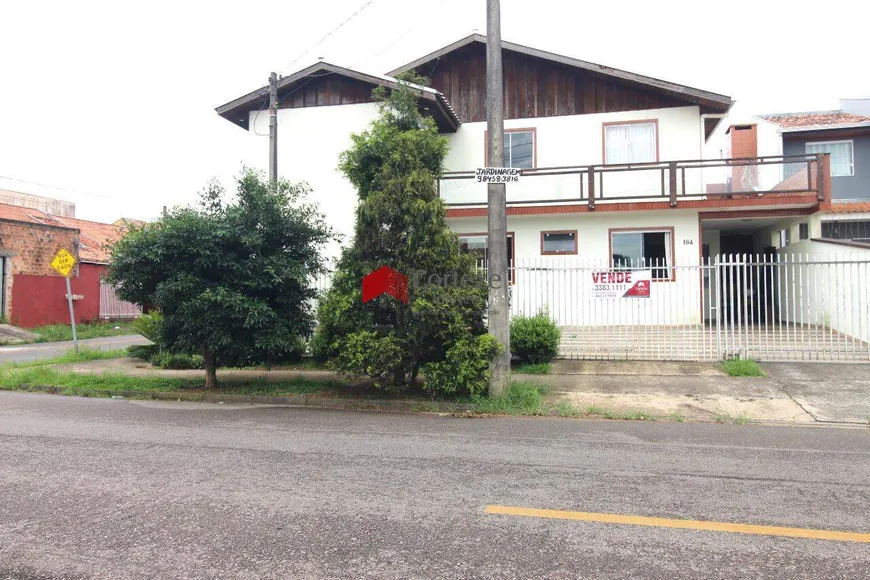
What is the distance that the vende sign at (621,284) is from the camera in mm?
11922

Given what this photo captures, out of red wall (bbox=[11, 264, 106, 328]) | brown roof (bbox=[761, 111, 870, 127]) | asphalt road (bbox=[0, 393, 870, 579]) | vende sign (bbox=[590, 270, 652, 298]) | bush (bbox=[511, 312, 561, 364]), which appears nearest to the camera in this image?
asphalt road (bbox=[0, 393, 870, 579])

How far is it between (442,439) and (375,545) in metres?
3.13

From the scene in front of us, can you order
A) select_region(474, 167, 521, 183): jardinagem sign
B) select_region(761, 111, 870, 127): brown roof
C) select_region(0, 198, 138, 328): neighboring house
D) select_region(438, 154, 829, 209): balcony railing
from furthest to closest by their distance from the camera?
select_region(0, 198, 138, 328): neighboring house < select_region(761, 111, 870, 127): brown roof < select_region(438, 154, 829, 209): balcony railing < select_region(474, 167, 521, 183): jardinagem sign

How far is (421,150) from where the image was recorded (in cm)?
982

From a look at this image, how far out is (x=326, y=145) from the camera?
16.5 m

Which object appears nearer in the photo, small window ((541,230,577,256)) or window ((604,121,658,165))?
small window ((541,230,577,256))

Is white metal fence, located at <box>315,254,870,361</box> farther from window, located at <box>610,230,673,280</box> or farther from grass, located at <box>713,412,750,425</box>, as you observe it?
grass, located at <box>713,412,750,425</box>

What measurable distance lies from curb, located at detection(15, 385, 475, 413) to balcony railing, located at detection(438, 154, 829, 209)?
6991mm

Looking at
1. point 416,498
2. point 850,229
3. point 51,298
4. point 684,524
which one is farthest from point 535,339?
point 51,298

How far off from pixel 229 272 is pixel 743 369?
8.92m

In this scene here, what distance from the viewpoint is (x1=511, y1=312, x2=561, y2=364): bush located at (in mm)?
11461

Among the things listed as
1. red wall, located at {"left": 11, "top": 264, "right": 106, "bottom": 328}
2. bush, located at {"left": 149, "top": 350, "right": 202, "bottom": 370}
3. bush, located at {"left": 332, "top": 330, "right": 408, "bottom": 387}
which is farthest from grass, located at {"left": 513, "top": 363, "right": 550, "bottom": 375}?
red wall, located at {"left": 11, "top": 264, "right": 106, "bottom": 328}

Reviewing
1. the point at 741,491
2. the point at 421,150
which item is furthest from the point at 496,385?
the point at 741,491

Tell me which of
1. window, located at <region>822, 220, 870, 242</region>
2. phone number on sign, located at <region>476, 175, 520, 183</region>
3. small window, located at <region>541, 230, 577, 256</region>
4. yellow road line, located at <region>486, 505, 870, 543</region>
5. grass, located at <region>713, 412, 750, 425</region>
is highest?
window, located at <region>822, 220, 870, 242</region>
